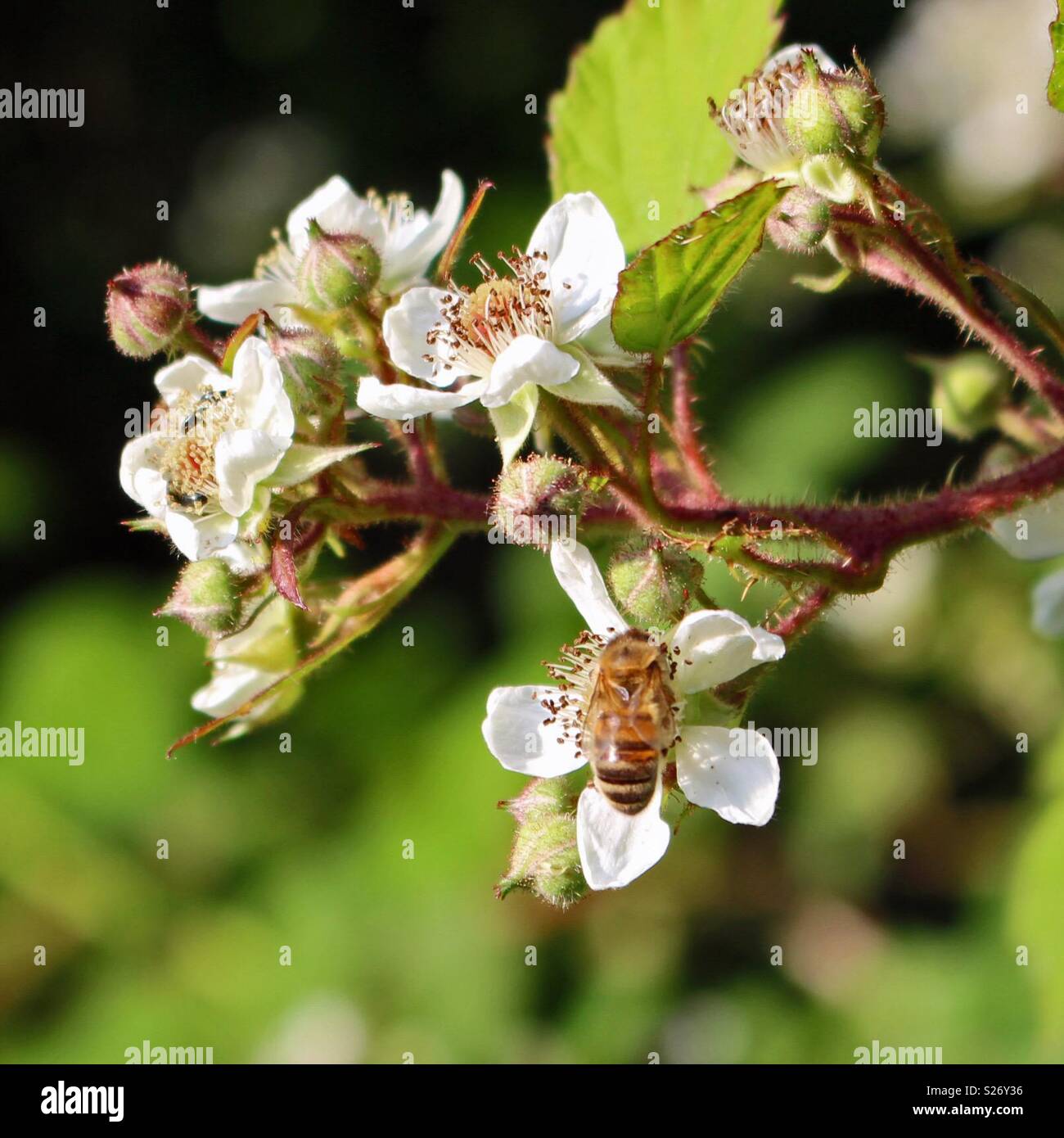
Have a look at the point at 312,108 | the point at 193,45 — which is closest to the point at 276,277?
the point at 312,108

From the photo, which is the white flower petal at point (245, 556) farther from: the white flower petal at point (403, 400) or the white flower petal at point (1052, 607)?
the white flower petal at point (1052, 607)

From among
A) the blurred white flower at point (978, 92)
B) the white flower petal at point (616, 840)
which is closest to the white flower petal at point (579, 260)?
the white flower petal at point (616, 840)

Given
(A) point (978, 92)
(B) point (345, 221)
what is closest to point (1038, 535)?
(B) point (345, 221)

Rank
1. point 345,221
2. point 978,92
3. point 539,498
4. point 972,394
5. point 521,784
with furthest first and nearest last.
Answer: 1. point 978,92
2. point 521,784
3. point 972,394
4. point 345,221
5. point 539,498

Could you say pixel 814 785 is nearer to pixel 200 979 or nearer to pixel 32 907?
pixel 200 979

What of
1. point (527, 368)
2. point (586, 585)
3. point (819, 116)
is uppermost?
point (819, 116)

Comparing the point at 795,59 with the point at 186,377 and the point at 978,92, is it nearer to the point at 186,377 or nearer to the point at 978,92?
the point at 186,377
